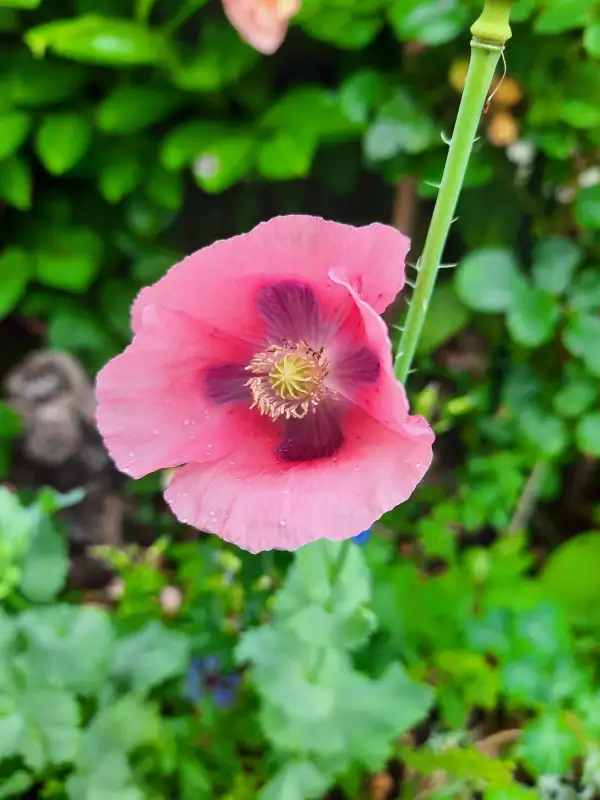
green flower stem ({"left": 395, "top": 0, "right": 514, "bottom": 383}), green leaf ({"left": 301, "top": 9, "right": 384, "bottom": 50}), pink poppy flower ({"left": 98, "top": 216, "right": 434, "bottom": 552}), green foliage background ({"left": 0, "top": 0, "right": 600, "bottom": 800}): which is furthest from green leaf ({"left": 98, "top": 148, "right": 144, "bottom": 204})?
green flower stem ({"left": 395, "top": 0, "right": 514, "bottom": 383})

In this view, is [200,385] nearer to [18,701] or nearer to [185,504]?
[185,504]

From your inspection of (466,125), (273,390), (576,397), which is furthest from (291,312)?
(576,397)

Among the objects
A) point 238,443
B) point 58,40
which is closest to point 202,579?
point 238,443

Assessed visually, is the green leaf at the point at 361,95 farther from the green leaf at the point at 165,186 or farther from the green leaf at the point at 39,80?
the green leaf at the point at 39,80

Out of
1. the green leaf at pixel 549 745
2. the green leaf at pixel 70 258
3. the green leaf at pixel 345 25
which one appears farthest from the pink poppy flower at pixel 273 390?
the green leaf at pixel 70 258

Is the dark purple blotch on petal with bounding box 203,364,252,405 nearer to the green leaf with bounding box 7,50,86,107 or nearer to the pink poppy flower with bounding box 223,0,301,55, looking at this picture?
the pink poppy flower with bounding box 223,0,301,55

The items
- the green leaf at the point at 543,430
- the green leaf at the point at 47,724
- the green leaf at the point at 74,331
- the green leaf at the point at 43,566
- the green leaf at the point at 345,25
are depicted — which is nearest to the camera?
the green leaf at the point at 47,724
